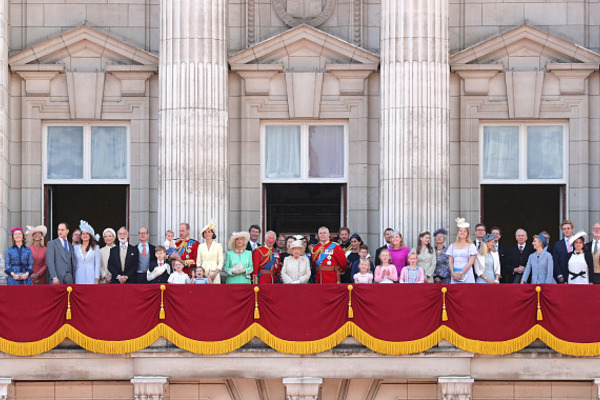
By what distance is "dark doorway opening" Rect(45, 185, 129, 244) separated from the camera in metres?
37.5

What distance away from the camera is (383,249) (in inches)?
1255

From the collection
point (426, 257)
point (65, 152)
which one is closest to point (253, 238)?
point (426, 257)

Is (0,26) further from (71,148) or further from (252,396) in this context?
(252,396)

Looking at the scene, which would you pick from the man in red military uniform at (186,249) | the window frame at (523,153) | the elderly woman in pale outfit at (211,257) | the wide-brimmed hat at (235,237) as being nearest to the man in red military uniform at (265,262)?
the wide-brimmed hat at (235,237)

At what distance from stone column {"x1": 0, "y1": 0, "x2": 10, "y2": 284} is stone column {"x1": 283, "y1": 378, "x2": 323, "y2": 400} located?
8.87 metres

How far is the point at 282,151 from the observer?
37594mm

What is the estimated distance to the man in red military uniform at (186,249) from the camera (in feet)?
107

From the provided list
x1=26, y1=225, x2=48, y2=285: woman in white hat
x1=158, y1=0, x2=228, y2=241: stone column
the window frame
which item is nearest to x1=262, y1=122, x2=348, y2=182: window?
x1=158, y1=0, x2=228, y2=241: stone column

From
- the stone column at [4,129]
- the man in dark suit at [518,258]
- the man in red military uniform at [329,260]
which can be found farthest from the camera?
the stone column at [4,129]

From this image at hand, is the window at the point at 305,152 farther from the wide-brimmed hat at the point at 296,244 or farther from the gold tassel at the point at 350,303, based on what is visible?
the gold tassel at the point at 350,303

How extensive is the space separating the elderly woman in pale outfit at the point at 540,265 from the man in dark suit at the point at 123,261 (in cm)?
839

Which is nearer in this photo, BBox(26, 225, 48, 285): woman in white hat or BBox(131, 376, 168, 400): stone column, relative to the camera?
BBox(131, 376, 168, 400): stone column

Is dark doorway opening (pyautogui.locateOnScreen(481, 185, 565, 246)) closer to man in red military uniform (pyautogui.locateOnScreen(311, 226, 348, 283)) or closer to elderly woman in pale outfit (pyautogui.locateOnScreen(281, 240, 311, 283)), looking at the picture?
man in red military uniform (pyautogui.locateOnScreen(311, 226, 348, 283))

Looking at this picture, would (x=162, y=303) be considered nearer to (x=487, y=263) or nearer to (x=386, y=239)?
(x=386, y=239)
